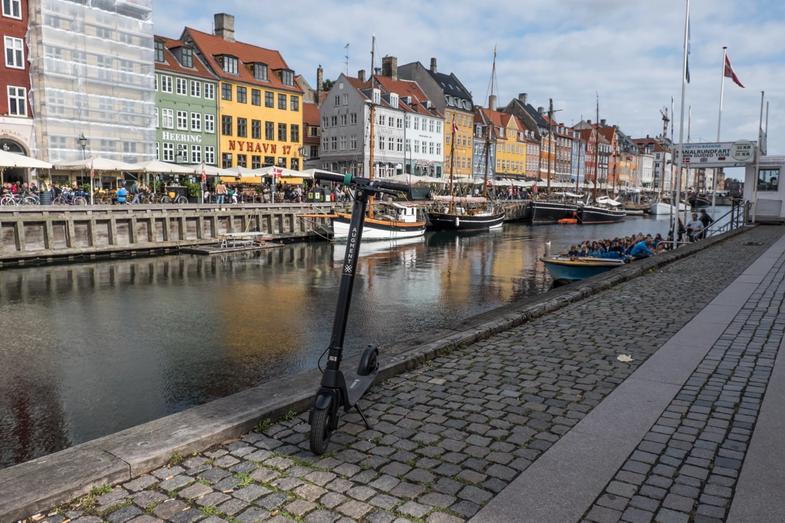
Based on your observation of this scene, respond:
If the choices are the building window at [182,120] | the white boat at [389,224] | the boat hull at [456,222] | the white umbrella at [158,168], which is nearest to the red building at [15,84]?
the white umbrella at [158,168]

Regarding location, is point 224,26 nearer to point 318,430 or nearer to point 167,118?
point 167,118

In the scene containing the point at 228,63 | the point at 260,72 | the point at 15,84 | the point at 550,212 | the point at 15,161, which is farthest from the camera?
the point at 550,212

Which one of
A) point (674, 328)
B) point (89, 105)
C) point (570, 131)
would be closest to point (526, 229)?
point (89, 105)

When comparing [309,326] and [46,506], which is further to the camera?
[309,326]

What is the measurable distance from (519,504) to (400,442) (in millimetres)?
1266

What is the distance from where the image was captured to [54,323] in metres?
17.1

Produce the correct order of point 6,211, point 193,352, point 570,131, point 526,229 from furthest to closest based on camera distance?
point 570,131 → point 526,229 → point 6,211 → point 193,352

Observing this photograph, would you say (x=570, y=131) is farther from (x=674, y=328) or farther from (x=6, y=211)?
(x=674, y=328)

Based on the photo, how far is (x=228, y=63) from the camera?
57.3m

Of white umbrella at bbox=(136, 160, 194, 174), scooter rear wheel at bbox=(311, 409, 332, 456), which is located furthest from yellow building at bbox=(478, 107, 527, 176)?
scooter rear wheel at bbox=(311, 409, 332, 456)

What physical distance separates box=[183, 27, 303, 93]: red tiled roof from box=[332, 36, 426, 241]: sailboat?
15.0 m

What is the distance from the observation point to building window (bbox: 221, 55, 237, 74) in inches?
2243

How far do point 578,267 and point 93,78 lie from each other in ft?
121

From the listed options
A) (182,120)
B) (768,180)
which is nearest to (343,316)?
(768,180)
